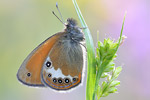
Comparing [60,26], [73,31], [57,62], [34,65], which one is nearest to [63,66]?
[57,62]

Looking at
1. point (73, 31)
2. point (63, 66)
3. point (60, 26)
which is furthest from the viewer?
point (60, 26)

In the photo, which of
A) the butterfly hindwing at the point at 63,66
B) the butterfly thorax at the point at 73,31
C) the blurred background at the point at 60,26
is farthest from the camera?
the blurred background at the point at 60,26

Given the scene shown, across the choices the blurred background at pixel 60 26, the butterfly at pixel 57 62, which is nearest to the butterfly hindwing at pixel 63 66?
the butterfly at pixel 57 62

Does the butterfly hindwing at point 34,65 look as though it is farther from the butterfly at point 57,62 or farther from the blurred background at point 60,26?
the blurred background at point 60,26

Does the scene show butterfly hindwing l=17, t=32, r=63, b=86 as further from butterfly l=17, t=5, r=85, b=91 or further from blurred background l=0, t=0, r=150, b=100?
blurred background l=0, t=0, r=150, b=100

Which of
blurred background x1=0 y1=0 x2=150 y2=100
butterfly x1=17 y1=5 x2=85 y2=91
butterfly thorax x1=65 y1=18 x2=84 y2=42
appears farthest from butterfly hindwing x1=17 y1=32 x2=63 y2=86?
blurred background x1=0 y1=0 x2=150 y2=100

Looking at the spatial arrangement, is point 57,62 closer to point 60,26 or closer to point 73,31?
point 73,31

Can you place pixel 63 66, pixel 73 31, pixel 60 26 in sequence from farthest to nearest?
1. pixel 60 26
2. pixel 73 31
3. pixel 63 66
